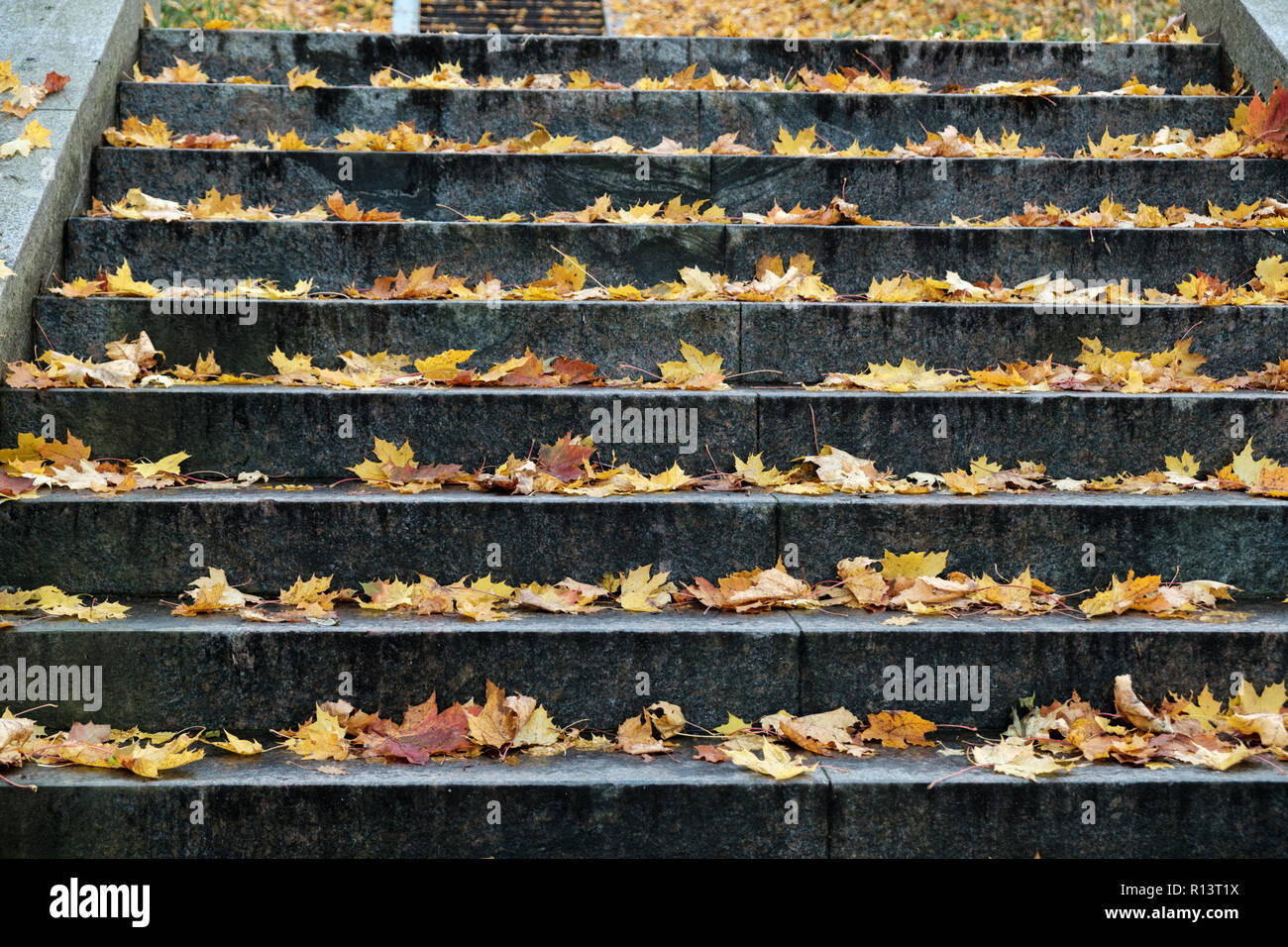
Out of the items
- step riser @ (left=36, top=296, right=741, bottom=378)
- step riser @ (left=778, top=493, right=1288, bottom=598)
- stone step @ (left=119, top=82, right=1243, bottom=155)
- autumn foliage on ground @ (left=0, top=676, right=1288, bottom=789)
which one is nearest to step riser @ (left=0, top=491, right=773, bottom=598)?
step riser @ (left=778, top=493, right=1288, bottom=598)

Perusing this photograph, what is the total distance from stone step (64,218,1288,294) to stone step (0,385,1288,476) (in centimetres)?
75

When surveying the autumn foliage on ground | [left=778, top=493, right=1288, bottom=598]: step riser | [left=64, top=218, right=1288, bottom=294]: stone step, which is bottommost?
the autumn foliage on ground

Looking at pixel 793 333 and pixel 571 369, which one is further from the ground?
pixel 793 333

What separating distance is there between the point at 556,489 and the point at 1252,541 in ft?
5.89

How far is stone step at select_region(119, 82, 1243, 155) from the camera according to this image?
4.49 m

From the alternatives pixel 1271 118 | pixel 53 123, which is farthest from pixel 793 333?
pixel 53 123

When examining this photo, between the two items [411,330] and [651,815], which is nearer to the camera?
[651,815]

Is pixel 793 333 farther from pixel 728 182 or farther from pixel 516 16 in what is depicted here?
pixel 516 16

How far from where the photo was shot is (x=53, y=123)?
3.86 metres

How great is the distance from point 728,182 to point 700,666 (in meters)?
2.13

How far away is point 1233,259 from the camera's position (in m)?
3.89

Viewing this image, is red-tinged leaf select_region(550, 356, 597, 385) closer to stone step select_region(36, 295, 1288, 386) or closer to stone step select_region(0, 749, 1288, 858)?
stone step select_region(36, 295, 1288, 386)

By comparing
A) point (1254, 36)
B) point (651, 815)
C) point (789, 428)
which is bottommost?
point (651, 815)
